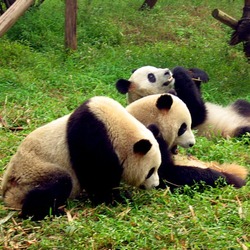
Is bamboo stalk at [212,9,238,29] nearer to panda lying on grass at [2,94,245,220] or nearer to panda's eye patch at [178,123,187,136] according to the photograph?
panda's eye patch at [178,123,187,136]

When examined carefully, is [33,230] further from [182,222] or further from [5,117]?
[5,117]

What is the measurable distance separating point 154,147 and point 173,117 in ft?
1.99

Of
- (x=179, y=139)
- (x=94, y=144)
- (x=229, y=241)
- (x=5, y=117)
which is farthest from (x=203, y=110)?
(x=229, y=241)

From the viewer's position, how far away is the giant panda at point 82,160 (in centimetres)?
438

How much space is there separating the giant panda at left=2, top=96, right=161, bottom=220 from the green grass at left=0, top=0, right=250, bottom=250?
15 cm

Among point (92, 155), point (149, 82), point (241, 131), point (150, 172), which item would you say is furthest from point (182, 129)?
point (241, 131)

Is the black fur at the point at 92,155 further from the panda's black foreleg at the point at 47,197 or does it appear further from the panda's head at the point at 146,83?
the panda's head at the point at 146,83

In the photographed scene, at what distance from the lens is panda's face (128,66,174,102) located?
6371mm

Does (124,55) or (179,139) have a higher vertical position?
(179,139)

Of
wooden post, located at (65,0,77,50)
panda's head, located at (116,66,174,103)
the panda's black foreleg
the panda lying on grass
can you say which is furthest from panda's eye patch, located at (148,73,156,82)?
wooden post, located at (65,0,77,50)

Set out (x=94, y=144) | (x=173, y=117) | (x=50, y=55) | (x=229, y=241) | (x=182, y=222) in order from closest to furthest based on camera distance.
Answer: (x=229, y=241) → (x=182, y=222) → (x=94, y=144) → (x=173, y=117) → (x=50, y=55)

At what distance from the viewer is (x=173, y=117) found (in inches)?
200

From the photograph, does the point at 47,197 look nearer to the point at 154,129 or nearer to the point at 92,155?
the point at 92,155

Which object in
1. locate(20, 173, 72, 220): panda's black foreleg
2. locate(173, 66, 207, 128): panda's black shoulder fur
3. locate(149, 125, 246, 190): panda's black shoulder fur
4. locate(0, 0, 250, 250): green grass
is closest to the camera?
locate(0, 0, 250, 250): green grass
